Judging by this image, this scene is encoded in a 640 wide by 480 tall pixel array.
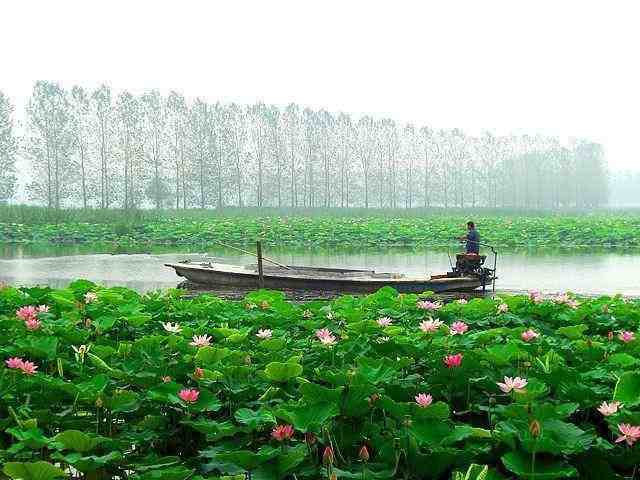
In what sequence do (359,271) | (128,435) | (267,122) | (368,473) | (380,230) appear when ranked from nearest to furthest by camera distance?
1. (368,473)
2. (128,435)
3. (359,271)
4. (380,230)
5. (267,122)

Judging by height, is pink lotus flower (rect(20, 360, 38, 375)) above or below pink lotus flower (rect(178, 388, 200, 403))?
above

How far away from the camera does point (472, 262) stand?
12.4 metres

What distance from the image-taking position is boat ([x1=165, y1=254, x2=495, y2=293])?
1163 cm

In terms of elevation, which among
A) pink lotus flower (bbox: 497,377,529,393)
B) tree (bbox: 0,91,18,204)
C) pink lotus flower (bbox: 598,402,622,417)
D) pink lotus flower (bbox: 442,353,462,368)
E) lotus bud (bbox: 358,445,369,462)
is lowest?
lotus bud (bbox: 358,445,369,462)

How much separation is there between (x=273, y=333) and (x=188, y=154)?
146 feet

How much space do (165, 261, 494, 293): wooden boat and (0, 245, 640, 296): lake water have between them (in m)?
1.06

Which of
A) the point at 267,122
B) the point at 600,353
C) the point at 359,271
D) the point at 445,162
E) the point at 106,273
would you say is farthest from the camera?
the point at 445,162

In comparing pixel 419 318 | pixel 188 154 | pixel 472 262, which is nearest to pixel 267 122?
pixel 188 154

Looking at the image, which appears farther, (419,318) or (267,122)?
(267,122)

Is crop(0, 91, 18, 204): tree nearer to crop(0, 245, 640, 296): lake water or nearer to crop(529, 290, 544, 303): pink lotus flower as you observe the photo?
crop(0, 245, 640, 296): lake water

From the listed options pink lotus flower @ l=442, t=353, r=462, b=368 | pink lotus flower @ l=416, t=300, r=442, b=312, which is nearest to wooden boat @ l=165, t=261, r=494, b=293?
pink lotus flower @ l=416, t=300, r=442, b=312

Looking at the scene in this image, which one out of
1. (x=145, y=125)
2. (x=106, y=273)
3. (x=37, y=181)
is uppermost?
(x=145, y=125)

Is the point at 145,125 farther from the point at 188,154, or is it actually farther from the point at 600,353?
the point at 600,353

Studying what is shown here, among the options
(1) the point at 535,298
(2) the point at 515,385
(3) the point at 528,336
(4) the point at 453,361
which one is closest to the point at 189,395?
(4) the point at 453,361
